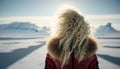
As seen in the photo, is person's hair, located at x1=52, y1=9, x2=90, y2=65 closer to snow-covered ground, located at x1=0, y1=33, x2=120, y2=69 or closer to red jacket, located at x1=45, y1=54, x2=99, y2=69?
red jacket, located at x1=45, y1=54, x2=99, y2=69

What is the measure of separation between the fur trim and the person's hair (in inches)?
0.8

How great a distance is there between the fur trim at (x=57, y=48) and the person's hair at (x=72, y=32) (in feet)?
0.07

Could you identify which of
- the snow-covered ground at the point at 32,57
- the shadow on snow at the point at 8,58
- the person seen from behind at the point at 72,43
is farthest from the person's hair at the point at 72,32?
the shadow on snow at the point at 8,58

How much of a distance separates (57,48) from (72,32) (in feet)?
0.35

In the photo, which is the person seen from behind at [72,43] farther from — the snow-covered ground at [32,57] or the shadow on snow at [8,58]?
the shadow on snow at [8,58]

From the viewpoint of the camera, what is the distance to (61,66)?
112 cm

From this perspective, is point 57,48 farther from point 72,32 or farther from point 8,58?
point 8,58

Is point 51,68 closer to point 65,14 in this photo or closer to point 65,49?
point 65,49

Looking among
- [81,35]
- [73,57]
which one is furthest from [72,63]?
[81,35]

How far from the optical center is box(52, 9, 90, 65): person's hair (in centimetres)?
112

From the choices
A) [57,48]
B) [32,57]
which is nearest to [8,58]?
[32,57]

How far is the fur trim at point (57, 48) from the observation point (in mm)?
1135

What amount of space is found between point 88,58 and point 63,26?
19 centimetres

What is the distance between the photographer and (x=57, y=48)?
1147mm
